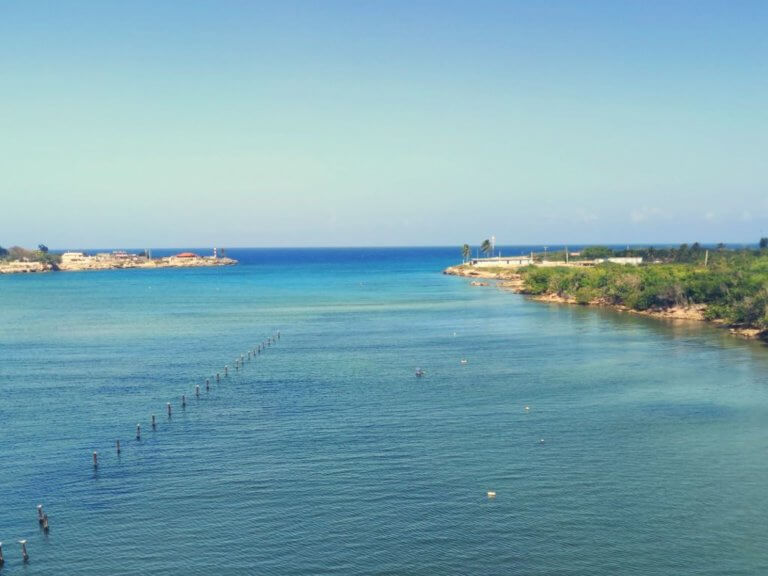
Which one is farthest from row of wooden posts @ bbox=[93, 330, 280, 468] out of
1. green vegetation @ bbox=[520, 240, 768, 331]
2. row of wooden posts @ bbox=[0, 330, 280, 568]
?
green vegetation @ bbox=[520, 240, 768, 331]

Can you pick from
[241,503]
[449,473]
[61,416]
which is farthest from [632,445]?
[61,416]

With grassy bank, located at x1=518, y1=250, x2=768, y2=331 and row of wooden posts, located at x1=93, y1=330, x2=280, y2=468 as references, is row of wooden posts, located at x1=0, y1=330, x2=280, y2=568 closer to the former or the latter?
row of wooden posts, located at x1=93, y1=330, x2=280, y2=468

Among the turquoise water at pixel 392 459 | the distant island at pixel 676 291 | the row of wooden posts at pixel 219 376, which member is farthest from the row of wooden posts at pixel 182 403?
the distant island at pixel 676 291

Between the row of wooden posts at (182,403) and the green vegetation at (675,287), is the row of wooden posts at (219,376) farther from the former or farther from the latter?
the green vegetation at (675,287)

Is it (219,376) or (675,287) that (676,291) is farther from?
(219,376)

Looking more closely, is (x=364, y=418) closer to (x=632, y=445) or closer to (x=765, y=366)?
(x=632, y=445)

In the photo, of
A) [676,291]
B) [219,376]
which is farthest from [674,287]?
[219,376]
